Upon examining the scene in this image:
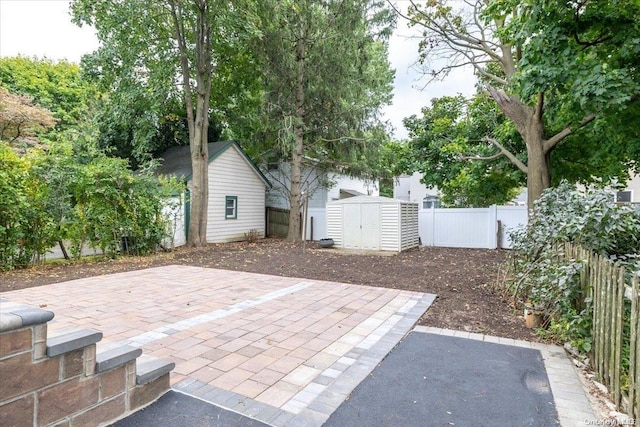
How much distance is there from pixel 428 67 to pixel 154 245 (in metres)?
9.34

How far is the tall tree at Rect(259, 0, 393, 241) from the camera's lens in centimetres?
1230

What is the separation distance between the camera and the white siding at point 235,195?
537 inches

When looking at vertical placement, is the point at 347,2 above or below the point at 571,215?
above

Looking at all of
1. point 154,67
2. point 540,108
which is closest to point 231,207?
point 154,67

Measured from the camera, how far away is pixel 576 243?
3818 millimetres

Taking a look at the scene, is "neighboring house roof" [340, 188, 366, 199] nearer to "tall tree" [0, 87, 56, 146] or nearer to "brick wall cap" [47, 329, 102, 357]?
"tall tree" [0, 87, 56, 146]

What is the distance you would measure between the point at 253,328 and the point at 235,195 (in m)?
11.3

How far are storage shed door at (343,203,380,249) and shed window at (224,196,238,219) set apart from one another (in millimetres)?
5308

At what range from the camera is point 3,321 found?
5.44ft

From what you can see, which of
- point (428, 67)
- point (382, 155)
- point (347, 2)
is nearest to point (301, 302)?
point (428, 67)

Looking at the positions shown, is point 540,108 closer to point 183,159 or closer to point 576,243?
point 576,243

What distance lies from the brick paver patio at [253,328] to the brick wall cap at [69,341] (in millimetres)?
873

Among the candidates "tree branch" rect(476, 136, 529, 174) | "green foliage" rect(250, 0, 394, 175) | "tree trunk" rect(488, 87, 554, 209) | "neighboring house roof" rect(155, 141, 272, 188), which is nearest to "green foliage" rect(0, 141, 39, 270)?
"neighboring house roof" rect(155, 141, 272, 188)

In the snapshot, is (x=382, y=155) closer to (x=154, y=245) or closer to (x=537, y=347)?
(x=154, y=245)
